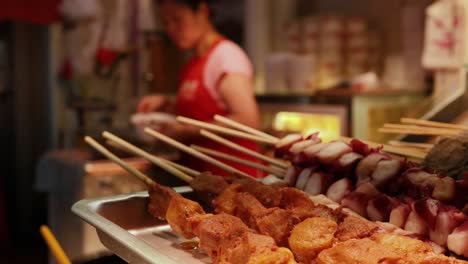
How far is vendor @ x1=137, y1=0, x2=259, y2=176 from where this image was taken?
256cm

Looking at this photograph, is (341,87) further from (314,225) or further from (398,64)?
(314,225)

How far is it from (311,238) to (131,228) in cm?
51

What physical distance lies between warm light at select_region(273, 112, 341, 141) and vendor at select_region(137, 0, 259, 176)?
90 centimetres

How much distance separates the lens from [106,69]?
18.4ft

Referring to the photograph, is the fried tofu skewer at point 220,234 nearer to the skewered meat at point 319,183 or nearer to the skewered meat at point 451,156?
the skewered meat at point 319,183

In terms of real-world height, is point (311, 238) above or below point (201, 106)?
below

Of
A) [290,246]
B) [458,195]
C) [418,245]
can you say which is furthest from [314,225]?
[458,195]

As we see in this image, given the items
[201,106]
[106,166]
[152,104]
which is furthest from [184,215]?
[106,166]

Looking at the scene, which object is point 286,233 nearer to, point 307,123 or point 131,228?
point 131,228

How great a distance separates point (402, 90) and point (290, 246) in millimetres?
2879

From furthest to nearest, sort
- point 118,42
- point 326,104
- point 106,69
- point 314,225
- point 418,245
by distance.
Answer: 1. point 106,69
2. point 118,42
3. point 326,104
4. point 314,225
5. point 418,245

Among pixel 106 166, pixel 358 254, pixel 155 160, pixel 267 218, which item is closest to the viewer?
pixel 358 254

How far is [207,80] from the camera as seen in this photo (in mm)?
2691

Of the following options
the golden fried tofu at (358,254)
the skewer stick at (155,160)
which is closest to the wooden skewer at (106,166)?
the skewer stick at (155,160)
